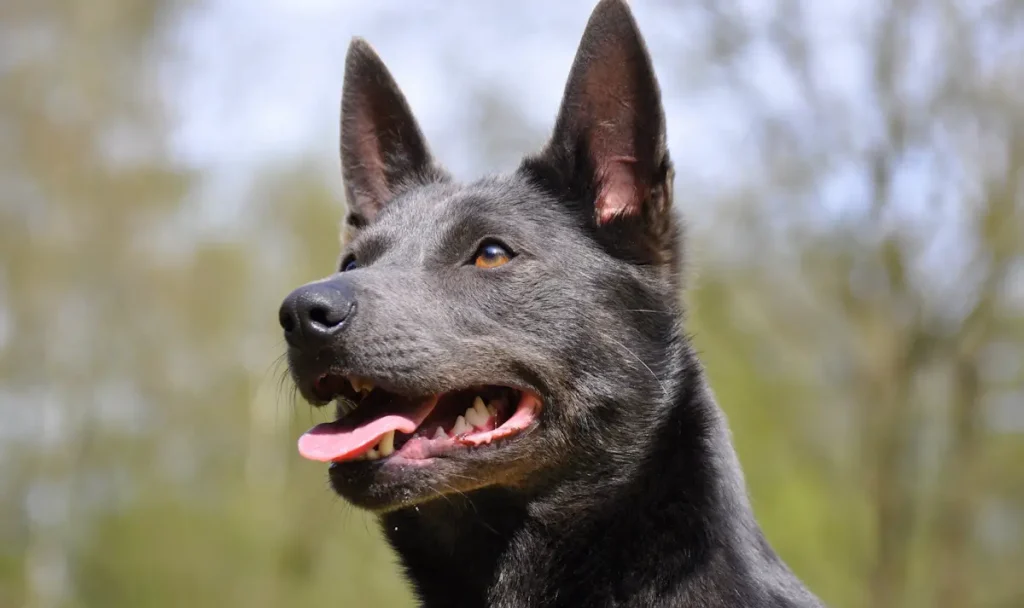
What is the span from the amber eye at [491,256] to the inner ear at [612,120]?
1.31 feet

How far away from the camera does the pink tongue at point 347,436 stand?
2.83 meters

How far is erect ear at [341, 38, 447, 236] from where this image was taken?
14.1ft

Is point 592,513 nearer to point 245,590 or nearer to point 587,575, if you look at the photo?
point 587,575

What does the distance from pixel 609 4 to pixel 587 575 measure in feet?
6.28

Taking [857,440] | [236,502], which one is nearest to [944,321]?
[857,440]

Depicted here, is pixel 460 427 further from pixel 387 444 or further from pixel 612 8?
pixel 612 8

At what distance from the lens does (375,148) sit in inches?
174

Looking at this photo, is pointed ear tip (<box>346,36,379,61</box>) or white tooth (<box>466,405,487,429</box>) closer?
white tooth (<box>466,405,487,429</box>)

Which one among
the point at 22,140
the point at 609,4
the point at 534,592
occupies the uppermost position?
the point at 609,4

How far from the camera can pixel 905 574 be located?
A: 34.9ft

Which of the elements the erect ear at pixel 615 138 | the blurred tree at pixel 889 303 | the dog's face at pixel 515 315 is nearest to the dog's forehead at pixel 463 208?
the dog's face at pixel 515 315

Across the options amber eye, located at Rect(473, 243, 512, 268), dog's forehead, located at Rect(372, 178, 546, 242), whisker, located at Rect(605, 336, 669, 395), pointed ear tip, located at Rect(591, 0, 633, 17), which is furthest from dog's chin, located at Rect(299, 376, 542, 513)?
pointed ear tip, located at Rect(591, 0, 633, 17)

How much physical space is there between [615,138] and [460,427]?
1.20 metres

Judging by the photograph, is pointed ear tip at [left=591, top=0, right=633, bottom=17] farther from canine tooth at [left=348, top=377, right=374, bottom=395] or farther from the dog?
canine tooth at [left=348, top=377, right=374, bottom=395]
